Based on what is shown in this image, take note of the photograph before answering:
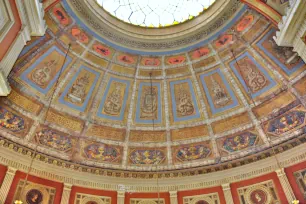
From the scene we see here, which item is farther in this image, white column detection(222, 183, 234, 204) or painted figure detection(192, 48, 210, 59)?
painted figure detection(192, 48, 210, 59)

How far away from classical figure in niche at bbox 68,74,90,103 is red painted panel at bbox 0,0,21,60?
5.02 m

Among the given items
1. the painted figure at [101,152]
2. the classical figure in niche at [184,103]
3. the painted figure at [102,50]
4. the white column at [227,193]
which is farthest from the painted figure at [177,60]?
the white column at [227,193]

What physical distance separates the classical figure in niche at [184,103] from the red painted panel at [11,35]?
799 cm

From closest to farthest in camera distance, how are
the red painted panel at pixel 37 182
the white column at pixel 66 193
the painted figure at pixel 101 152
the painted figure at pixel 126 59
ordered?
the red painted panel at pixel 37 182 → the white column at pixel 66 193 → the painted figure at pixel 101 152 → the painted figure at pixel 126 59

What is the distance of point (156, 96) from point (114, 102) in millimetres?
2114

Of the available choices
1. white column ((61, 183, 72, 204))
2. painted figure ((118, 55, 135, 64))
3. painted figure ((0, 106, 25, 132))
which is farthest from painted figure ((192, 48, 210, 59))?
painted figure ((0, 106, 25, 132))

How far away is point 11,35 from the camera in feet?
25.0

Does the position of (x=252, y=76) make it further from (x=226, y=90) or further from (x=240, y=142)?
(x=240, y=142)

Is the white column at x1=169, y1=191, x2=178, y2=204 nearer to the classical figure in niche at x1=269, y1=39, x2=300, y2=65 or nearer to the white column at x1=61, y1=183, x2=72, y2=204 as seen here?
the white column at x1=61, y1=183, x2=72, y2=204

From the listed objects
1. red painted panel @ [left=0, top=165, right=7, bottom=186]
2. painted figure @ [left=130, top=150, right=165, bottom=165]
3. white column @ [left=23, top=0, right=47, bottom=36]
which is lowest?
red painted panel @ [left=0, top=165, right=7, bottom=186]

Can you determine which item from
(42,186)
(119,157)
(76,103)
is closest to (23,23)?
(76,103)

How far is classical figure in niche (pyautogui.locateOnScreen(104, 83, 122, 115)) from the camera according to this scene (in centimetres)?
1338

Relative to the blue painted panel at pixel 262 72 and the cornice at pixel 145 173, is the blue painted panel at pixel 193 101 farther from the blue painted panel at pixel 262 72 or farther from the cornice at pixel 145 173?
the cornice at pixel 145 173

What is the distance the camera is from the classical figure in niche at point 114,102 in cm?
1338
